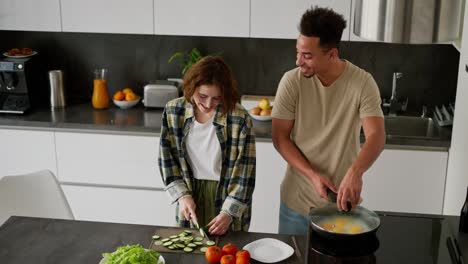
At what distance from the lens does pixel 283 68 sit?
13.7 ft

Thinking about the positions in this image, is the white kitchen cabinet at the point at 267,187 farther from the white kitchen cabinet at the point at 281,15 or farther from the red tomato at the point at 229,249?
the red tomato at the point at 229,249

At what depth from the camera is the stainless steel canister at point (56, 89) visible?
160 inches

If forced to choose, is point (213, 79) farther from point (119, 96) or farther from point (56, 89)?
point (56, 89)

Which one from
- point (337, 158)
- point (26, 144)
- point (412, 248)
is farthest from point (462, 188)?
point (26, 144)

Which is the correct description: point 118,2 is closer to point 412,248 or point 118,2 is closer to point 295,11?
point 295,11

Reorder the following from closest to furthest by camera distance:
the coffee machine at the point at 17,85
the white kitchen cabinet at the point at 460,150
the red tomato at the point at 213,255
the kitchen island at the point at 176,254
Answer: the kitchen island at the point at 176,254
the red tomato at the point at 213,255
the white kitchen cabinet at the point at 460,150
the coffee machine at the point at 17,85

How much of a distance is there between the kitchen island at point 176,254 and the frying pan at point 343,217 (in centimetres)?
5

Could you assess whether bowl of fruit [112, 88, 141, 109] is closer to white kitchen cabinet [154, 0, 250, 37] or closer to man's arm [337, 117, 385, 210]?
white kitchen cabinet [154, 0, 250, 37]

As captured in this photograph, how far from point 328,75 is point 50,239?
122 centimetres

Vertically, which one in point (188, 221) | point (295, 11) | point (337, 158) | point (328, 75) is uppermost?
point (295, 11)

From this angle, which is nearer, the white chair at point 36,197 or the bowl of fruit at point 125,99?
the white chair at point 36,197

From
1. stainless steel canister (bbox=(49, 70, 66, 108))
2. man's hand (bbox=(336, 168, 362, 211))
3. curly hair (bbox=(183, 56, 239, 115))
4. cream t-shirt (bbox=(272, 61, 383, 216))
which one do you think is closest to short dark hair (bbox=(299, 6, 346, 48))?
cream t-shirt (bbox=(272, 61, 383, 216))

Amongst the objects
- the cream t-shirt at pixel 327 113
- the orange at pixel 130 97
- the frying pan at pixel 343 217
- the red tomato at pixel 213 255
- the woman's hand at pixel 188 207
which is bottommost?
the red tomato at pixel 213 255

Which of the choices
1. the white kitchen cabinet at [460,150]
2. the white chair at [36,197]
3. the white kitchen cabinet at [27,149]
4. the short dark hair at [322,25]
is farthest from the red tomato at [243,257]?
the white kitchen cabinet at [27,149]
